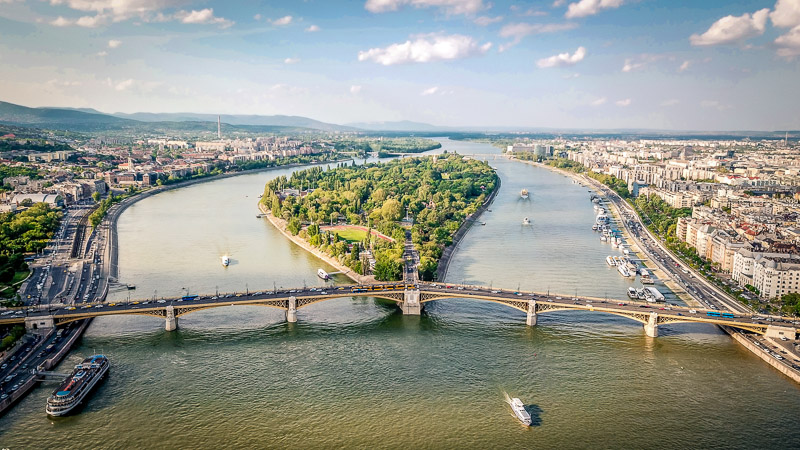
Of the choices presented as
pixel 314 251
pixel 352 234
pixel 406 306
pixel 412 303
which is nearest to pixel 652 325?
pixel 412 303

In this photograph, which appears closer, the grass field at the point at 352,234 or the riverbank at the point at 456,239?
the riverbank at the point at 456,239

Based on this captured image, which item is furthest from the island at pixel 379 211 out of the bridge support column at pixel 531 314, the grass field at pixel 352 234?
the bridge support column at pixel 531 314

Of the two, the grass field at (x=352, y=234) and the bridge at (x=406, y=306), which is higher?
the grass field at (x=352, y=234)

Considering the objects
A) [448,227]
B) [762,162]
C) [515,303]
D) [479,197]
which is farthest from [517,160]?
[515,303]

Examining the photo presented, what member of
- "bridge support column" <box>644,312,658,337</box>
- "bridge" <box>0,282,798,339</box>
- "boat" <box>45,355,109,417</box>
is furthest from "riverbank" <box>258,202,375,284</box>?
"boat" <box>45,355,109,417</box>

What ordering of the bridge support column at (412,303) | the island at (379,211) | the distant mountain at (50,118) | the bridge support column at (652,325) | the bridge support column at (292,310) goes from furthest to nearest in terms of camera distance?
the distant mountain at (50,118) → the island at (379,211) → the bridge support column at (412,303) → the bridge support column at (292,310) → the bridge support column at (652,325)

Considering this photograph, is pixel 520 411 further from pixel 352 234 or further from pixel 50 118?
pixel 50 118

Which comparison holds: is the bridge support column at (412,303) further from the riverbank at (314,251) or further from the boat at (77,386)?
the boat at (77,386)
